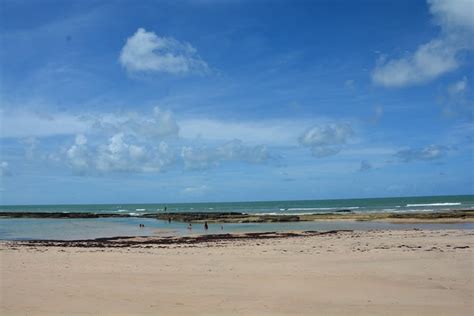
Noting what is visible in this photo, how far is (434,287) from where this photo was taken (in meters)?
12.3

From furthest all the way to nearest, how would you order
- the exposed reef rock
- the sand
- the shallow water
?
1. the shallow water
2. the exposed reef rock
3. the sand

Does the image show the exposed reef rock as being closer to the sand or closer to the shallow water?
the shallow water

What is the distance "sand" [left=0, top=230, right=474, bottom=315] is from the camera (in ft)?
33.9

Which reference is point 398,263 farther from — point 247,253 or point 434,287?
point 247,253

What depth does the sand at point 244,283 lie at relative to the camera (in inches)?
406

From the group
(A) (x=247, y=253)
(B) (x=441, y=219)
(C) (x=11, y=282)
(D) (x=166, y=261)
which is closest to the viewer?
(C) (x=11, y=282)

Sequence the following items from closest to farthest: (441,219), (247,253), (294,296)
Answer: (294,296)
(247,253)
(441,219)

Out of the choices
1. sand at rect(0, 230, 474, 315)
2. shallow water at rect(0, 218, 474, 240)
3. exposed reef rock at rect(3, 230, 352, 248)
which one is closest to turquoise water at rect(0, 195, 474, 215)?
shallow water at rect(0, 218, 474, 240)

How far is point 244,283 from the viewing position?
13094mm

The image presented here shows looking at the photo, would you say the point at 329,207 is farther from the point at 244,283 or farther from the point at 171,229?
the point at 244,283

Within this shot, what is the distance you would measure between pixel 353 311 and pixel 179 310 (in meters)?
3.92

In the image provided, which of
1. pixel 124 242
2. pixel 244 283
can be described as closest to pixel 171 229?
pixel 124 242

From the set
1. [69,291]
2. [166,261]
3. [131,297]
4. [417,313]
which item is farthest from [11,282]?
[417,313]

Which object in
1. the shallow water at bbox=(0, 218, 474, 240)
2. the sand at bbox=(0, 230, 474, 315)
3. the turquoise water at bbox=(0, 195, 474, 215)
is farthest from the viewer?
the turquoise water at bbox=(0, 195, 474, 215)
